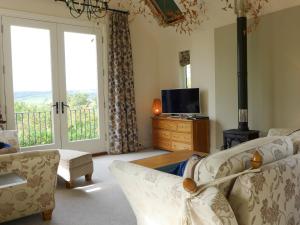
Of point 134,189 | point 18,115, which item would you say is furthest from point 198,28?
point 134,189

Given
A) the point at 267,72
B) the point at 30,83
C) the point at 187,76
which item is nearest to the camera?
the point at 267,72

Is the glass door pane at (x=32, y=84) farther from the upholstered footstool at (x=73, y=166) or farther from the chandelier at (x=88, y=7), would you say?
the upholstered footstool at (x=73, y=166)

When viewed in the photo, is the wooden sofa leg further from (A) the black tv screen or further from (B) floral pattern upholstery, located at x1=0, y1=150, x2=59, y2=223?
(A) the black tv screen

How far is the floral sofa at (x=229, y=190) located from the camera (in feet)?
4.07

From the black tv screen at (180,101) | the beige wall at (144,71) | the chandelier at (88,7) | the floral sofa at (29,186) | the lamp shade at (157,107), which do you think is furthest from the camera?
the lamp shade at (157,107)

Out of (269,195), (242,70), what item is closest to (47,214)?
(269,195)

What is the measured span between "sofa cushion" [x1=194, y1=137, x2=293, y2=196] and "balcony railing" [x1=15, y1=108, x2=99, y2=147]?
422 cm

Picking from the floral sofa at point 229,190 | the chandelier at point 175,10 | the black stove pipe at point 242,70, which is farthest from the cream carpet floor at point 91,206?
the chandelier at point 175,10

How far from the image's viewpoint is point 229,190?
138 centimetres

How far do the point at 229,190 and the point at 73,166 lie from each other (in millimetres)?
2699

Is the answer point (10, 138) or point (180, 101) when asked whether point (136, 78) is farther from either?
point (10, 138)

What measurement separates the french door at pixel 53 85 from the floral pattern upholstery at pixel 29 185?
256 cm

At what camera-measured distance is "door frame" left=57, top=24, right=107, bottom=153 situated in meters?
5.22

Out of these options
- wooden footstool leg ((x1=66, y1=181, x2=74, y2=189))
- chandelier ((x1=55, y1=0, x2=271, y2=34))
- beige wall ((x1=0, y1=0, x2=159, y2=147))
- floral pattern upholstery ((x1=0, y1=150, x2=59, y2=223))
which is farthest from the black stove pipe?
floral pattern upholstery ((x1=0, y1=150, x2=59, y2=223))
